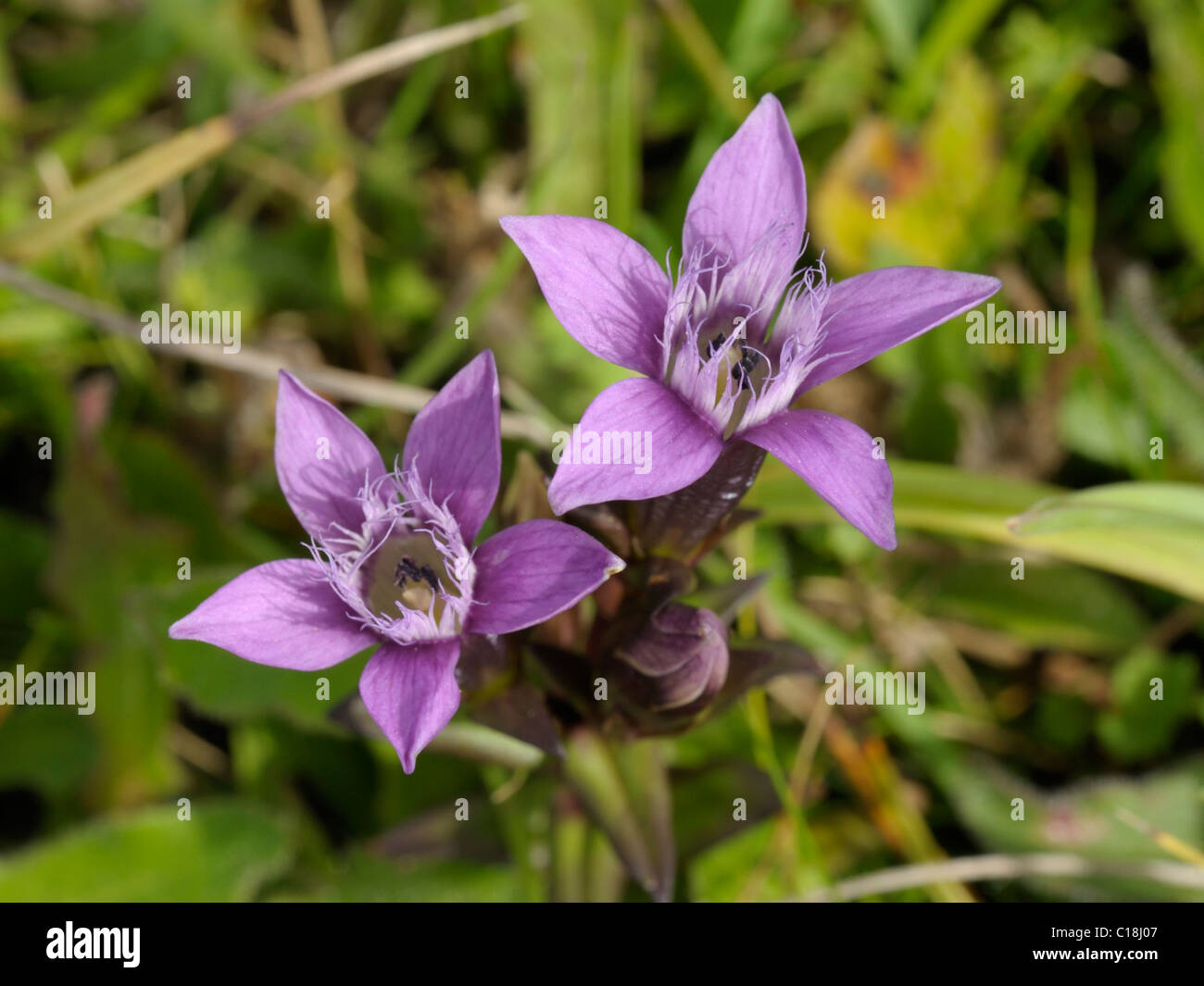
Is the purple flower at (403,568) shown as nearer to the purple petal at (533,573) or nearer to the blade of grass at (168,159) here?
the purple petal at (533,573)

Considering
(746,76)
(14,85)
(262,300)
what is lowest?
(262,300)

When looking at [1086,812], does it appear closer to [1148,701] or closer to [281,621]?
[1148,701]

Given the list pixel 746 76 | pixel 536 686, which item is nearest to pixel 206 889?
pixel 536 686

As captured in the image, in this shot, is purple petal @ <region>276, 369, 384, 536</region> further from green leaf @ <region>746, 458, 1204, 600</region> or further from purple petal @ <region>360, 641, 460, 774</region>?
green leaf @ <region>746, 458, 1204, 600</region>

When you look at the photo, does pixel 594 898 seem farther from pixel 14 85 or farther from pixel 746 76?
pixel 14 85

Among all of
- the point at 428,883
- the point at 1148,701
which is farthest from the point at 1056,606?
the point at 428,883

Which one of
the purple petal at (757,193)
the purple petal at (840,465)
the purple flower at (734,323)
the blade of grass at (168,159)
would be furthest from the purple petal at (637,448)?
the blade of grass at (168,159)

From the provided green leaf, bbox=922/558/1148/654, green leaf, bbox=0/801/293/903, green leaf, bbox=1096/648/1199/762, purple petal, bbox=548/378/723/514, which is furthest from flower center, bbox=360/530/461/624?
green leaf, bbox=1096/648/1199/762
